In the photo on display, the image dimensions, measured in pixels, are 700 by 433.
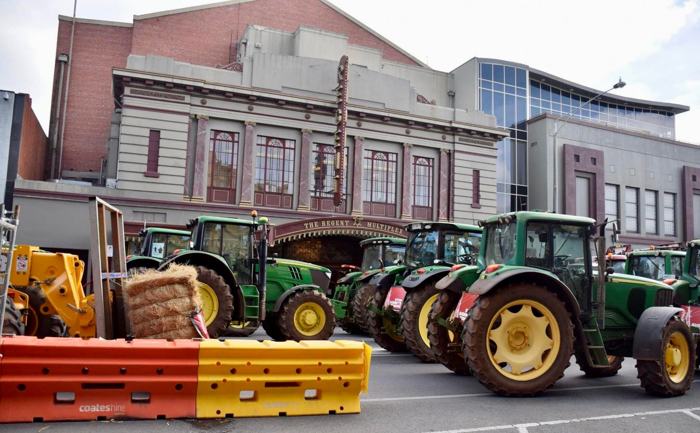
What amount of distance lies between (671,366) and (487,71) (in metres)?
28.3

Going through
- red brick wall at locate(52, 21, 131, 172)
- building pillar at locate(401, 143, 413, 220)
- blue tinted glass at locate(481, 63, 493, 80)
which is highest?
blue tinted glass at locate(481, 63, 493, 80)

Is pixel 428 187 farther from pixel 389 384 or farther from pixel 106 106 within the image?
pixel 389 384

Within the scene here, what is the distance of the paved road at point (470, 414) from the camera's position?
17.1ft

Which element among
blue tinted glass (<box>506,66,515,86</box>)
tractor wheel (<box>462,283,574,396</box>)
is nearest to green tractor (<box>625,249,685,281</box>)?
tractor wheel (<box>462,283,574,396</box>)

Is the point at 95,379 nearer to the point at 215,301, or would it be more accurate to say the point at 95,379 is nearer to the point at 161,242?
the point at 215,301

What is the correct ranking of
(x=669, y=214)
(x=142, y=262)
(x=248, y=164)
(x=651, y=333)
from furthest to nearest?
(x=669, y=214) → (x=248, y=164) → (x=142, y=262) → (x=651, y=333)

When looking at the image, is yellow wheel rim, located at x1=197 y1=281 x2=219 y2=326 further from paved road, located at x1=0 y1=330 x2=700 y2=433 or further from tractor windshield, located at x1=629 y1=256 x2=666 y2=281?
tractor windshield, located at x1=629 y1=256 x2=666 y2=281

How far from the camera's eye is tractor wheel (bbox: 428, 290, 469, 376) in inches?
320

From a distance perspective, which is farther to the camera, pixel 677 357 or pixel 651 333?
pixel 677 357

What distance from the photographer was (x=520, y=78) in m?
34.9

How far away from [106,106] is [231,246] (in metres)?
20.2

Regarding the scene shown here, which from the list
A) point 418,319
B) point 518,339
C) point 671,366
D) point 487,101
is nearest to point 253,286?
point 418,319

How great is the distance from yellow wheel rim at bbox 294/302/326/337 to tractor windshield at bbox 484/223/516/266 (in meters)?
4.93

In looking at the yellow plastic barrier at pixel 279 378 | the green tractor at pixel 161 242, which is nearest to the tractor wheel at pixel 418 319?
the yellow plastic barrier at pixel 279 378
